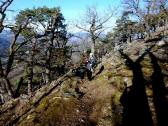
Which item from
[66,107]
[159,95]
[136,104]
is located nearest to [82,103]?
[66,107]

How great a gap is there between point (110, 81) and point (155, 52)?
586cm

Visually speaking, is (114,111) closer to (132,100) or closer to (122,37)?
(132,100)

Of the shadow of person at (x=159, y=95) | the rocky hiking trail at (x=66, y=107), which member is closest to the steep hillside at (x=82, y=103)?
the rocky hiking trail at (x=66, y=107)

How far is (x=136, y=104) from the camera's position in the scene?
14.0 m

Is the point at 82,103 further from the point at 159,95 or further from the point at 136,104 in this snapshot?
the point at 159,95

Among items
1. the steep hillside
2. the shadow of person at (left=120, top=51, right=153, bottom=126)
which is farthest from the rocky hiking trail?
the shadow of person at (left=120, top=51, right=153, bottom=126)

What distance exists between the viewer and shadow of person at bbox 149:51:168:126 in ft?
40.9

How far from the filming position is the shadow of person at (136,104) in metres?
12.6

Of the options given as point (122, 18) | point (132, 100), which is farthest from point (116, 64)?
point (122, 18)

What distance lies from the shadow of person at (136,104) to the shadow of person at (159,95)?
0.42 m

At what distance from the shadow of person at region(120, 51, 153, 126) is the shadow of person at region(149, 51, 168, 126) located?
425 mm

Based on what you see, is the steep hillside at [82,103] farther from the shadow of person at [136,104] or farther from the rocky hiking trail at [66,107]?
the shadow of person at [136,104]

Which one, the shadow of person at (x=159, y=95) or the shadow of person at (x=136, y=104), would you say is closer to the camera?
the shadow of person at (x=159, y=95)

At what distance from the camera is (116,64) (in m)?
19.7
